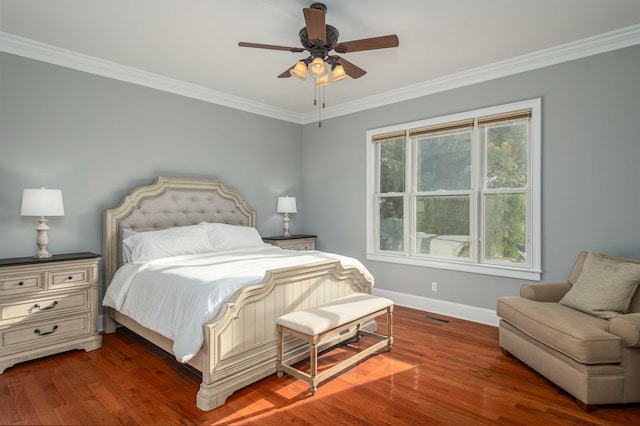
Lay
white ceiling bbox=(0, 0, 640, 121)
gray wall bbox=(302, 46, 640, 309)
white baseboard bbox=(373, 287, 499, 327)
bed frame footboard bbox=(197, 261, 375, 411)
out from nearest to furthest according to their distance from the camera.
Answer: bed frame footboard bbox=(197, 261, 375, 411) < white ceiling bbox=(0, 0, 640, 121) < gray wall bbox=(302, 46, 640, 309) < white baseboard bbox=(373, 287, 499, 327)

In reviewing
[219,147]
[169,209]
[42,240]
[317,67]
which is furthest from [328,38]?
[42,240]

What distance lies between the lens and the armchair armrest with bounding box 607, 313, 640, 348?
2209 mm

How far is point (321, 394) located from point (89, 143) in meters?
3.27

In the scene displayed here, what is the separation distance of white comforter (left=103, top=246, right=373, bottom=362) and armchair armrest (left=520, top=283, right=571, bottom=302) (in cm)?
141

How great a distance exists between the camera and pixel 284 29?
9.88ft

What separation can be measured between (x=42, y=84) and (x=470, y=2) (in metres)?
3.78

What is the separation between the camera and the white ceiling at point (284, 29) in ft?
8.79

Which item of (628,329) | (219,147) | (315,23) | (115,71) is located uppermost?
(115,71)

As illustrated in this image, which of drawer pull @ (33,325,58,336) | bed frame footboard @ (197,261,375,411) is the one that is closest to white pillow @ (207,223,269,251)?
bed frame footboard @ (197,261,375,411)

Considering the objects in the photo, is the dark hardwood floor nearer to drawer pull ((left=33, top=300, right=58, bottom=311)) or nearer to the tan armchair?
the tan armchair

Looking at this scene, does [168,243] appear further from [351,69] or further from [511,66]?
[511,66]

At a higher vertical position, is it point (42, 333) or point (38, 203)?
point (38, 203)

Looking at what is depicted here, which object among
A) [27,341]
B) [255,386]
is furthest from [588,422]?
[27,341]

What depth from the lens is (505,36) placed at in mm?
3154
